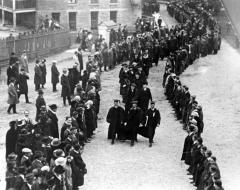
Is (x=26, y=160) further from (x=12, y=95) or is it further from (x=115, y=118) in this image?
(x=12, y=95)

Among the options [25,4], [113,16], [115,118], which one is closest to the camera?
[115,118]

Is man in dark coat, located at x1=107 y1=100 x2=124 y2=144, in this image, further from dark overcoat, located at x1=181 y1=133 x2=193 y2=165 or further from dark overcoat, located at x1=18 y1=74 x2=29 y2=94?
dark overcoat, located at x1=18 y1=74 x2=29 y2=94

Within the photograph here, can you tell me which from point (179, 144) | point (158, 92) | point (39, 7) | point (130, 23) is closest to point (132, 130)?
point (179, 144)

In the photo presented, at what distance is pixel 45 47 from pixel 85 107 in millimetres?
20325

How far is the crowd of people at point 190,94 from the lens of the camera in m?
14.9

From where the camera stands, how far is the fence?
34.3 meters

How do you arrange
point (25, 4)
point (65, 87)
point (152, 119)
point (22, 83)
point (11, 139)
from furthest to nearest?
point (25, 4) < point (22, 83) < point (65, 87) < point (152, 119) < point (11, 139)

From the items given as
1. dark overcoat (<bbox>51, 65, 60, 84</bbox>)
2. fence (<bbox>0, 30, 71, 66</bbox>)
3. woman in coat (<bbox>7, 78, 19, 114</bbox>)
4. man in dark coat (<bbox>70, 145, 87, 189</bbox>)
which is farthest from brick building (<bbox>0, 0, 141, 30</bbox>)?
man in dark coat (<bbox>70, 145, 87, 189</bbox>)

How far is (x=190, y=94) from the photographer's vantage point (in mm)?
24781

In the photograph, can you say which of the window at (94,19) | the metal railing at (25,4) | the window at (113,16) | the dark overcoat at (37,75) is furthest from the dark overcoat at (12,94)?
the window at (113,16)

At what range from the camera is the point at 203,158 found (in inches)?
612

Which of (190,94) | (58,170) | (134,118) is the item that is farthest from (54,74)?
(58,170)

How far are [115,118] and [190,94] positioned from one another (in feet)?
21.2

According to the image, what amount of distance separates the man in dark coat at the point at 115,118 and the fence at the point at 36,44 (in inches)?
624
